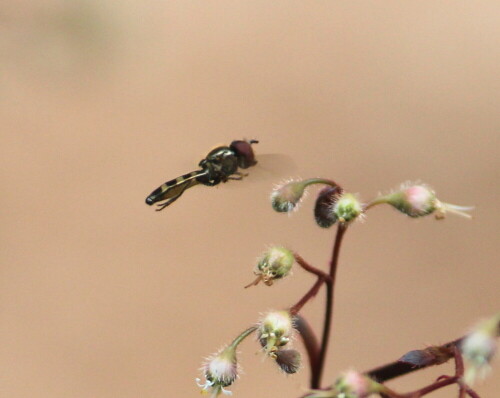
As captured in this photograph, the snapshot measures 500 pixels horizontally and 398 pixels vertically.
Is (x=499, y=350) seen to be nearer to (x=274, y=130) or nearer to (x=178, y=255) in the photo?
(x=178, y=255)

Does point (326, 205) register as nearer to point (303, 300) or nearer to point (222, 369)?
point (303, 300)

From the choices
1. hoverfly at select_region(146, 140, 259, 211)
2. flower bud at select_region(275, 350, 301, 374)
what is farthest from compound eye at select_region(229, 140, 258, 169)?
flower bud at select_region(275, 350, 301, 374)

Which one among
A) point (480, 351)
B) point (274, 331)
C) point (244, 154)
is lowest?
point (274, 331)

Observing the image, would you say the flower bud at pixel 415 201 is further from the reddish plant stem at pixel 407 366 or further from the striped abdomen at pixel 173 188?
the striped abdomen at pixel 173 188

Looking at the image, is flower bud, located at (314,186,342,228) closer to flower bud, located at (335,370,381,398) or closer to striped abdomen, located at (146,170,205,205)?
striped abdomen, located at (146,170,205,205)

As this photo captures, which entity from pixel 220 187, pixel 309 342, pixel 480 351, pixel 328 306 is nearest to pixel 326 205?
pixel 328 306

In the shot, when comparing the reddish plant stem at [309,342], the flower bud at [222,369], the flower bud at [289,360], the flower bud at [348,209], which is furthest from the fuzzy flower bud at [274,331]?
the flower bud at [348,209]
